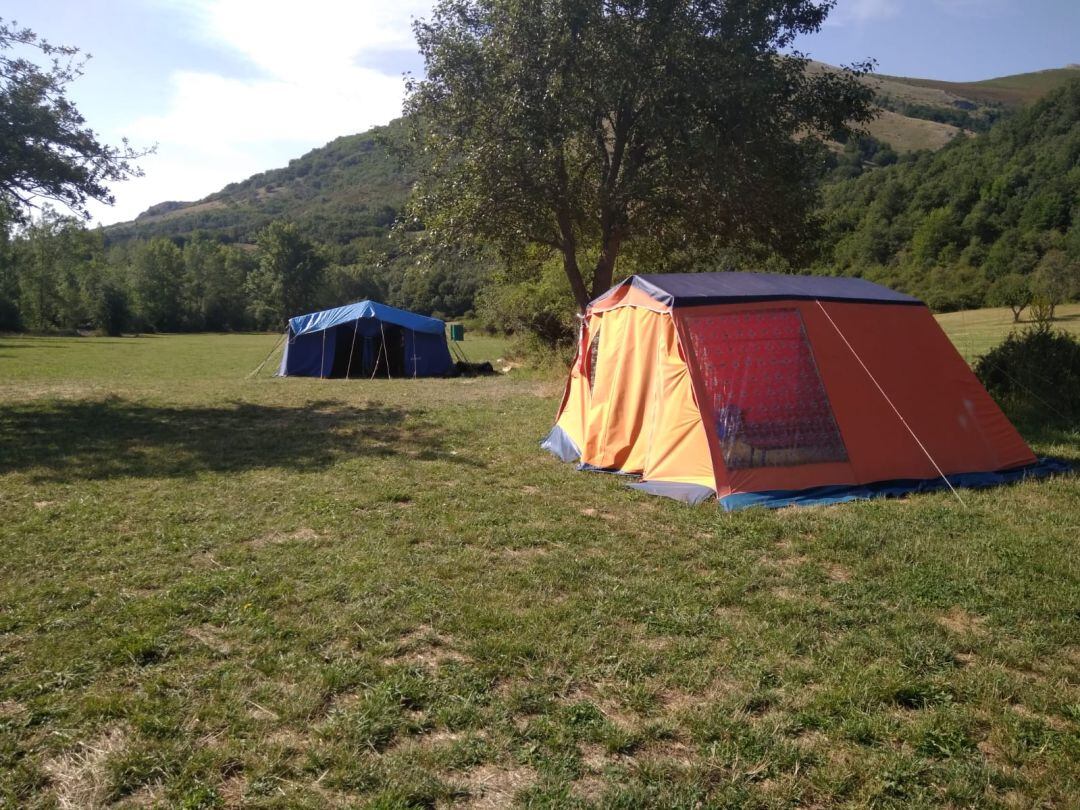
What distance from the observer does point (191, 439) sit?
9.44m

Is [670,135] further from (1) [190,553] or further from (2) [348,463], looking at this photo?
(1) [190,553]

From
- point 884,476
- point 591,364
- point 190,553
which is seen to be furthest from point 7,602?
point 884,476

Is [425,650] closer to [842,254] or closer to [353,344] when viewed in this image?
[353,344]

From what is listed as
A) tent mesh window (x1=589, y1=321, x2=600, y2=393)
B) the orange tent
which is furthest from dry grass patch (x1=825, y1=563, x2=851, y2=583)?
tent mesh window (x1=589, y1=321, x2=600, y2=393)

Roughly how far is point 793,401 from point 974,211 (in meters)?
50.3

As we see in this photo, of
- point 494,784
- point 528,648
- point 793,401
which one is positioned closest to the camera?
point 494,784

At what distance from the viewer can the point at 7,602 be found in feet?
13.0

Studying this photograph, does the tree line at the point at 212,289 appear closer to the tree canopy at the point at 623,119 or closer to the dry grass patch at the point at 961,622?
the tree canopy at the point at 623,119

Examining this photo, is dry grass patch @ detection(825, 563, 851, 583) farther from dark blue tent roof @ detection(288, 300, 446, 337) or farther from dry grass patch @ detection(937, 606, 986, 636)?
dark blue tent roof @ detection(288, 300, 446, 337)

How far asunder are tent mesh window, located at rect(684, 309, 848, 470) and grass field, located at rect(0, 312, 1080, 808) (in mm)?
799

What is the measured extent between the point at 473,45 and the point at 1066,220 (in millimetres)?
47360

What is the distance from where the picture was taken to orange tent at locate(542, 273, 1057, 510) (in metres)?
6.32

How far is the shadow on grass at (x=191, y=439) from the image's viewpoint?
25.4ft

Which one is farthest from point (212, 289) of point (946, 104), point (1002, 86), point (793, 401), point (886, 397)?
point (1002, 86)
